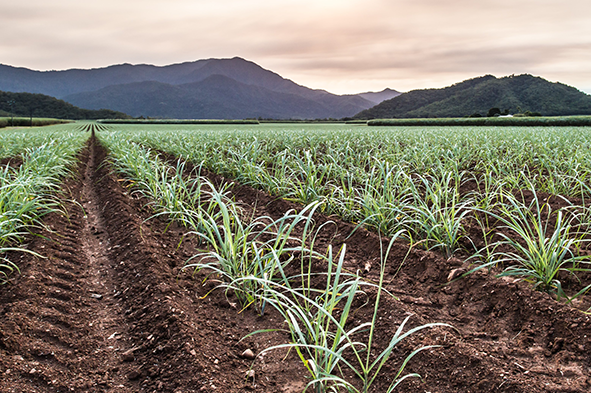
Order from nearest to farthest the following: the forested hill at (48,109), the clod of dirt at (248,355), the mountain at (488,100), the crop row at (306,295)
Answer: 1. the crop row at (306,295)
2. the clod of dirt at (248,355)
3. the mountain at (488,100)
4. the forested hill at (48,109)

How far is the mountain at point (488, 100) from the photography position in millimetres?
102888

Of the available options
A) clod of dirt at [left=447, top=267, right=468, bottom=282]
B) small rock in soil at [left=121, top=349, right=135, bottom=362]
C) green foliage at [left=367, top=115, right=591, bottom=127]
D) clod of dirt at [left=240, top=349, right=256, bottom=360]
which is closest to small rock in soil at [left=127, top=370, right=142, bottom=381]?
small rock in soil at [left=121, top=349, right=135, bottom=362]

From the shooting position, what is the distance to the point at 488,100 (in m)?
111

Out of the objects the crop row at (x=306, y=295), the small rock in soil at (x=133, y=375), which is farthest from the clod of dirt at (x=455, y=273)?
the small rock in soil at (x=133, y=375)

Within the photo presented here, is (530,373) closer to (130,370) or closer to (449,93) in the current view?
(130,370)

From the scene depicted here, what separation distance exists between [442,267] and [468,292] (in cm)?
32

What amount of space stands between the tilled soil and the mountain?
4377 inches

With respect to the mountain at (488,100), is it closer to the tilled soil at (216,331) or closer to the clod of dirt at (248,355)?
the tilled soil at (216,331)

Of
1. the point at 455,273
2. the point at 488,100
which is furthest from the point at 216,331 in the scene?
the point at 488,100

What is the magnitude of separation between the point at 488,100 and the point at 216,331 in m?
128

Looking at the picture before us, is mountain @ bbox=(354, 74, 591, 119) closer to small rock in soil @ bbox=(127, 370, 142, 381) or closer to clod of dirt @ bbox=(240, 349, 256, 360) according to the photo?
clod of dirt @ bbox=(240, 349, 256, 360)

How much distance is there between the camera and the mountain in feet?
338

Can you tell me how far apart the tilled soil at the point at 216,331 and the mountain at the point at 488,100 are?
111m

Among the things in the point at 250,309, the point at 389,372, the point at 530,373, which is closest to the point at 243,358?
the point at 250,309
